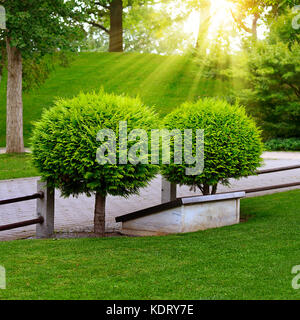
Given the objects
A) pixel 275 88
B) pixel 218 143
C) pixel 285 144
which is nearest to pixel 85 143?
pixel 218 143

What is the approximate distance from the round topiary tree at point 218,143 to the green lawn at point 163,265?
1103 mm

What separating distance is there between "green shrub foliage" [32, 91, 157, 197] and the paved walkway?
63.4 inches

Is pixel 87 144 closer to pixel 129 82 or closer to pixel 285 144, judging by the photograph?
pixel 285 144

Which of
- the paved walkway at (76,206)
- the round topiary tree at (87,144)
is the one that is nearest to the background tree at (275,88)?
the paved walkway at (76,206)

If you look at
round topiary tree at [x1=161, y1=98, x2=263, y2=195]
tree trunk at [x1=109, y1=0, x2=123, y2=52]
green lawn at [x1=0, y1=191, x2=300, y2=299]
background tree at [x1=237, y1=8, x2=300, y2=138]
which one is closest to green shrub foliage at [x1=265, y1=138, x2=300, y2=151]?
background tree at [x1=237, y1=8, x2=300, y2=138]

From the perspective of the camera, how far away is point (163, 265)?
5793mm

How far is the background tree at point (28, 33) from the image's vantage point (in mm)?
18594

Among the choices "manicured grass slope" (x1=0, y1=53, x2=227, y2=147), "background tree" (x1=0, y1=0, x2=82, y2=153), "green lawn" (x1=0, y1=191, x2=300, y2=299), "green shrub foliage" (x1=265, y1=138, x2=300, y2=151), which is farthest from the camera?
"manicured grass slope" (x1=0, y1=53, x2=227, y2=147)

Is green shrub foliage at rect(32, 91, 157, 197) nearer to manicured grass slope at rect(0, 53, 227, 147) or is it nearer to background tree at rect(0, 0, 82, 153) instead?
background tree at rect(0, 0, 82, 153)

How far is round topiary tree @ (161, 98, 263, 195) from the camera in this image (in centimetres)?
852

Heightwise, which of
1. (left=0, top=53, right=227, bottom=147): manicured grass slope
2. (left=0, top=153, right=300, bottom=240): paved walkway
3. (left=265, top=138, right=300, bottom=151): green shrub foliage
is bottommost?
(left=0, top=153, right=300, bottom=240): paved walkway

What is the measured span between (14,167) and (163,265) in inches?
497
